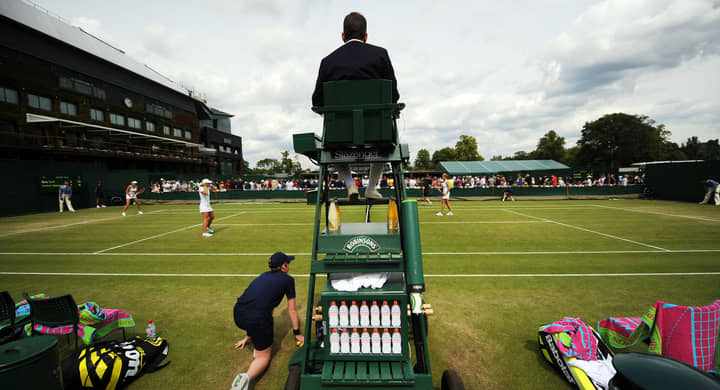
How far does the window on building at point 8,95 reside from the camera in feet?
85.8

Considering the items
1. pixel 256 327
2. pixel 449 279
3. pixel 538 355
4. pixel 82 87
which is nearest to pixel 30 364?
pixel 256 327

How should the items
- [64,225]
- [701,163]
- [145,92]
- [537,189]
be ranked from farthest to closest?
[145,92]
[537,189]
[701,163]
[64,225]

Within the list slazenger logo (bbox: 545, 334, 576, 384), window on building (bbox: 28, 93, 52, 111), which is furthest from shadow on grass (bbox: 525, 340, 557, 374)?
window on building (bbox: 28, 93, 52, 111)

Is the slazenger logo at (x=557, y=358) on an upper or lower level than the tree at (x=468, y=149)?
lower

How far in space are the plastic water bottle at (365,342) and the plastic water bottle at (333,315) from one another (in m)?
0.30

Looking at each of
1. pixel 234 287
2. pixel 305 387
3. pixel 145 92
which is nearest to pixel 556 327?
pixel 305 387

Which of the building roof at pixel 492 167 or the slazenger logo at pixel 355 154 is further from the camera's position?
the building roof at pixel 492 167

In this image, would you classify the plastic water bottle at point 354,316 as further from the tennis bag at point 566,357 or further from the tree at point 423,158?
the tree at point 423,158

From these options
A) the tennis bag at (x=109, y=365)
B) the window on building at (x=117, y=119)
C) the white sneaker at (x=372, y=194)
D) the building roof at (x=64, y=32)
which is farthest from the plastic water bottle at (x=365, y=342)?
Answer: the window on building at (x=117, y=119)

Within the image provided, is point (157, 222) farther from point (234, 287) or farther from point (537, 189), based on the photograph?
point (537, 189)

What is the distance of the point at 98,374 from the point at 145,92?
5314 centimetres

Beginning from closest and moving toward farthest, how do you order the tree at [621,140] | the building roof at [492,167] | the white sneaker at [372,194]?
the white sneaker at [372,194]
the building roof at [492,167]
the tree at [621,140]

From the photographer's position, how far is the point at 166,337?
4742 mm

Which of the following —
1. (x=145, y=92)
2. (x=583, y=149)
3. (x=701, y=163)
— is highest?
(x=145, y=92)
